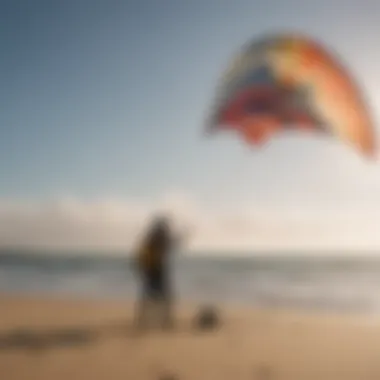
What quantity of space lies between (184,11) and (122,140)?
47cm

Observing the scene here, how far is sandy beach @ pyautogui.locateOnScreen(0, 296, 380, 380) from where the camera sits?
1.99 meters

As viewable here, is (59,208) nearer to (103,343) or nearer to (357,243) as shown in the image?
(103,343)

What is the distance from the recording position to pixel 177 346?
6.66 feet

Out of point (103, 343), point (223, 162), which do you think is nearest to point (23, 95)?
point (223, 162)

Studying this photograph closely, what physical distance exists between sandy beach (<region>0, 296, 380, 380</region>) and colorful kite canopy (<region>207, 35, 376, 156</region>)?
565 millimetres

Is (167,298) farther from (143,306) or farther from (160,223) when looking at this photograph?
(160,223)

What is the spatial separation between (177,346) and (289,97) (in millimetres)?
830

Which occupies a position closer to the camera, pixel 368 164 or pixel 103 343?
pixel 103 343

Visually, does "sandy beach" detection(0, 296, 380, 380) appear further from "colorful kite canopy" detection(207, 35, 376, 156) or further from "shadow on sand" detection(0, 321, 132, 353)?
"colorful kite canopy" detection(207, 35, 376, 156)

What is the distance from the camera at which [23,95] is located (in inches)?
83.2

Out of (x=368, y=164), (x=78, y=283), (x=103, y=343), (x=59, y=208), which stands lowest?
(x=103, y=343)

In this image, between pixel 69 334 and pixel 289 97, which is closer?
pixel 69 334

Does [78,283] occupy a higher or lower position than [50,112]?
lower

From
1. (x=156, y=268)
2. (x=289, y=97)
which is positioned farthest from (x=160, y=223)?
(x=289, y=97)
